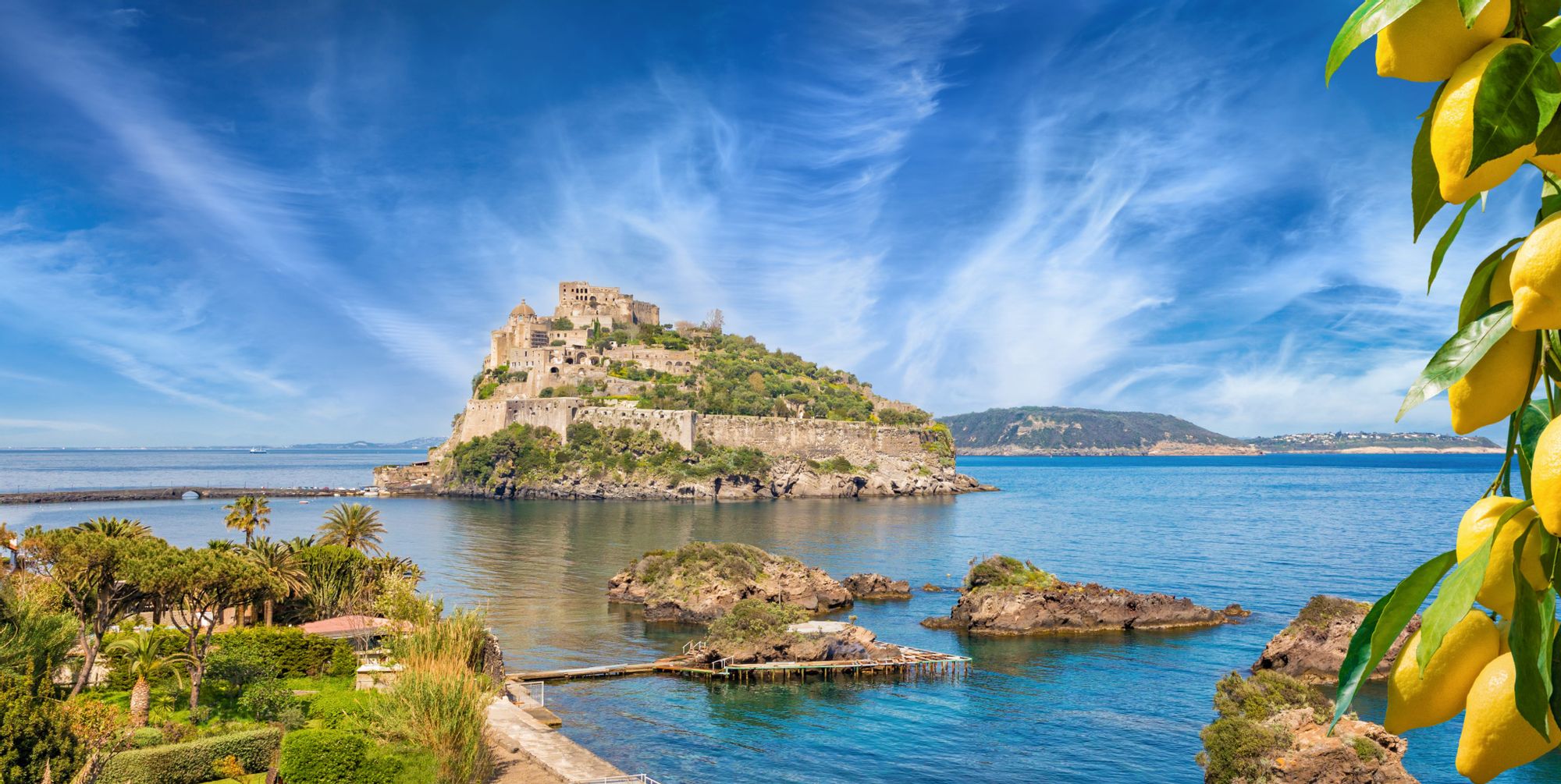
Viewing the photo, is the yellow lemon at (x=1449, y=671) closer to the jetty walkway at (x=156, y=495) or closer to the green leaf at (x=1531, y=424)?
the green leaf at (x=1531, y=424)

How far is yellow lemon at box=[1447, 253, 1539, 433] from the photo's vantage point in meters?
0.67

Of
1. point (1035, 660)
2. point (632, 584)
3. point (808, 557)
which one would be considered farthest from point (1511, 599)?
point (808, 557)

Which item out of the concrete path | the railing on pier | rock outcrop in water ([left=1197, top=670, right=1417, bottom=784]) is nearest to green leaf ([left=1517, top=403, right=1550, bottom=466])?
the concrete path

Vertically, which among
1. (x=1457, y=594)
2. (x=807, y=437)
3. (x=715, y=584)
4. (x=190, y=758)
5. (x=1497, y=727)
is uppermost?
(x=807, y=437)

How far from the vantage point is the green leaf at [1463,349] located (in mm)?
640

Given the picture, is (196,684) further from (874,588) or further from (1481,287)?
(874,588)

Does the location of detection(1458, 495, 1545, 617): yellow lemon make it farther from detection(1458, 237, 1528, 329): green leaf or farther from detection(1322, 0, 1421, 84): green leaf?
detection(1322, 0, 1421, 84): green leaf

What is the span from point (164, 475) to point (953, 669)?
156 metres

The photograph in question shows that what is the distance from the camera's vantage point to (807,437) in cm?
9219

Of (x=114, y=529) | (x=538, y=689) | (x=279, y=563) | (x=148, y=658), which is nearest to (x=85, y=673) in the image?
(x=148, y=658)

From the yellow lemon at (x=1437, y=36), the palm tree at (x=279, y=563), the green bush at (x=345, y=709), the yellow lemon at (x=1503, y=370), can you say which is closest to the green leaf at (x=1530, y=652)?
the yellow lemon at (x=1503, y=370)

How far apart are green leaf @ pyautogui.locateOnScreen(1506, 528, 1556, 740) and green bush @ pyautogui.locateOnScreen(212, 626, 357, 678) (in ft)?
75.2

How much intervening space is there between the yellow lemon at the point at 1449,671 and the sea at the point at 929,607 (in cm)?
1990

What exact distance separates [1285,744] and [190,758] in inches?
778
